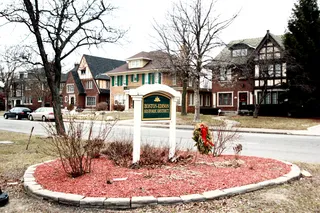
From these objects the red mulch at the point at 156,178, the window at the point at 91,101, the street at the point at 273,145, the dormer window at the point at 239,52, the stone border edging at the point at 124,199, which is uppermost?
the dormer window at the point at 239,52

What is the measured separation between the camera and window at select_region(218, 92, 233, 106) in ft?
135

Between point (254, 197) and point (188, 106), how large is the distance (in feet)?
130

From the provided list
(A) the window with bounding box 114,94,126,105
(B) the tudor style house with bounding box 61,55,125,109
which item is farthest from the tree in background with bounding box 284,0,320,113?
(B) the tudor style house with bounding box 61,55,125,109

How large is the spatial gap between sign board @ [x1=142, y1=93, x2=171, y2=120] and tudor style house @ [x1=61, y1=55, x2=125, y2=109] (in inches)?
1860

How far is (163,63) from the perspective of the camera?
31.4 meters

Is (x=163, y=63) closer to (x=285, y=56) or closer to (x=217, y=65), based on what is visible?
(x=217, y=65)

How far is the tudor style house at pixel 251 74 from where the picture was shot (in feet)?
95.4

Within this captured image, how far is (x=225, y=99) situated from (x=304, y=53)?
13642 millimetres

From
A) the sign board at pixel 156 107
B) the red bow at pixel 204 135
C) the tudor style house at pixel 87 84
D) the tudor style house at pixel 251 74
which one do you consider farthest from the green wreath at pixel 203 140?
the tudor style house at pixel 87 84

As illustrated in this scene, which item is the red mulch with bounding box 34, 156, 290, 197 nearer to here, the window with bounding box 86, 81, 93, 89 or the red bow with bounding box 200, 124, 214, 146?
the red bow with bounding box 200, 124, 214, 146

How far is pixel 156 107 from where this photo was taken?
760 cm

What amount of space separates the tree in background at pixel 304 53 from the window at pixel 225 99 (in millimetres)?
10711

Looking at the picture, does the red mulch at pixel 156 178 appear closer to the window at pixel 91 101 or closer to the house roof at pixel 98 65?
the window at pixel 91 101

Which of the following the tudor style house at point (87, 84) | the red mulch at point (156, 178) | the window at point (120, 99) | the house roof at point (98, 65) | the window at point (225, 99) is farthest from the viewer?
the house roof at point (98, 65)
